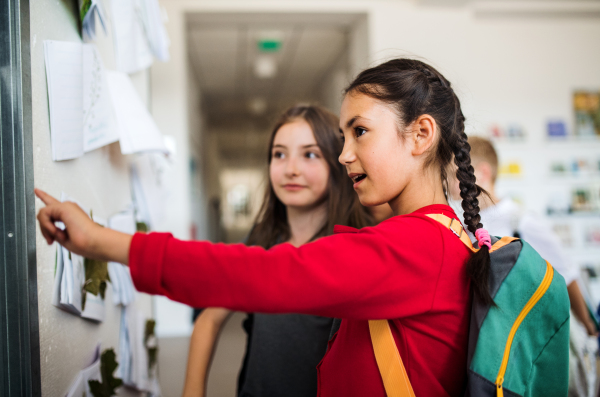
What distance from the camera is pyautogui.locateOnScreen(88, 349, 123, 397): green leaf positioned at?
88 cm

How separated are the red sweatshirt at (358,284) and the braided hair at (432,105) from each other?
0.07m

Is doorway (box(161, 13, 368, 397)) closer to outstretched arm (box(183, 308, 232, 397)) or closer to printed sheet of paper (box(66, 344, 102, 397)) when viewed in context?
outstretched arm (box(183, 308, 232, 397))

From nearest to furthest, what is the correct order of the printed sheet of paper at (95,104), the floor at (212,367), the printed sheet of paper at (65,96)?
the printed sheet of paper at (65,96) → the printed sheet of paper at (95,104) → the floor at (212,367)

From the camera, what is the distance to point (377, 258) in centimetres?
51

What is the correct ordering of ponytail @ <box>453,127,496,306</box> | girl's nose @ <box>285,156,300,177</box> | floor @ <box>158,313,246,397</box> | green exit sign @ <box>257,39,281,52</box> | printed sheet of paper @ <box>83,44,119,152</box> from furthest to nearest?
green exit sign @ <box>257,39,281,52</box> < floor @ <box>158,313,246,397</box> < girl's nose @ <box>285,156,300,177</box> < printed sheet of paper @ <box>83,44,119,152</box> < ponytail @ <box>453,127,496,306</box>

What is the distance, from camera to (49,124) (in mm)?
675

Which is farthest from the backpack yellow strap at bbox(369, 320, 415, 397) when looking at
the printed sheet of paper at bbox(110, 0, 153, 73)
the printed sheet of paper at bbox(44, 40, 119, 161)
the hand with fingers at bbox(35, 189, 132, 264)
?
the printed sheet of paper at bbox(110, 0, 153, 73)

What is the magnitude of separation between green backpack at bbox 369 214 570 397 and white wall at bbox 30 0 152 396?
521mm

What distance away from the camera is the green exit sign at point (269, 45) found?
153 inches

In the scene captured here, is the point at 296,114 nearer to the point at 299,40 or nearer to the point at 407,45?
the point at 407,45

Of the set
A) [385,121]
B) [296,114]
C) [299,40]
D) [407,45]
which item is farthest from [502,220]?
[299,40]

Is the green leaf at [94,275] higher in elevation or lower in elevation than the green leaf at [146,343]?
higher

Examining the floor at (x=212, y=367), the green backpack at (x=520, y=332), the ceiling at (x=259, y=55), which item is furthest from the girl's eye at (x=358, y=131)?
the ceiling at (x=259, y=55)

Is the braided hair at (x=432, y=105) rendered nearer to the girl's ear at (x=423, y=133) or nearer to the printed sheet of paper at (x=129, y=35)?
the girl's ear at (x=423, y=133)
